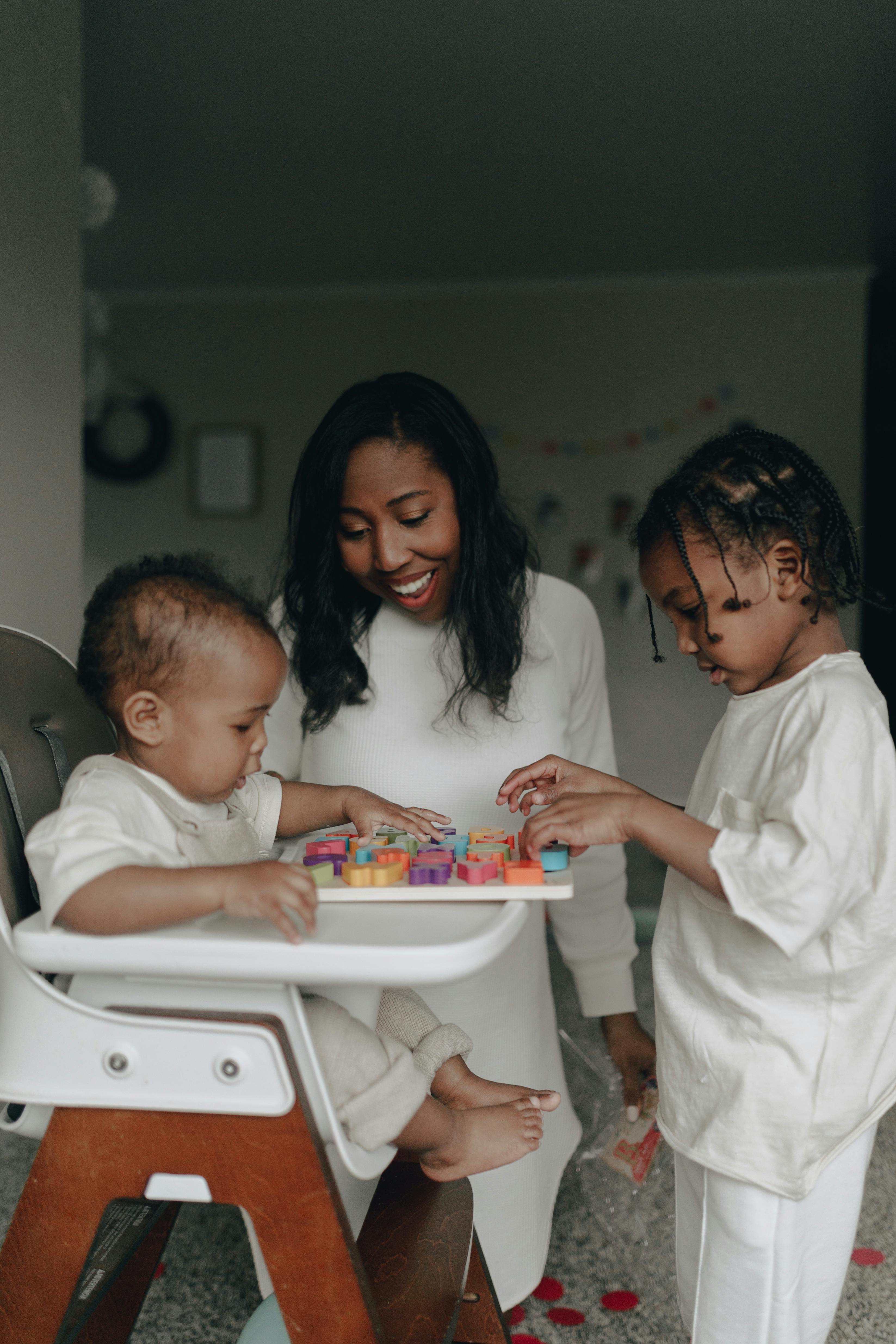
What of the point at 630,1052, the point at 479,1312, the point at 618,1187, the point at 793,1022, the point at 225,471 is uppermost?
the point at 225,471

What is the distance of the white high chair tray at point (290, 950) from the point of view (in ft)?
2.28

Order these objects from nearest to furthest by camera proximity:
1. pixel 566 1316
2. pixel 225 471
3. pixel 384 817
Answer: pixel 384 817
pixel 566 1316
pixel 225 471

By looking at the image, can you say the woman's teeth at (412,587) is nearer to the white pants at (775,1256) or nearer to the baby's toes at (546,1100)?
the baby's toes at (546,1100)

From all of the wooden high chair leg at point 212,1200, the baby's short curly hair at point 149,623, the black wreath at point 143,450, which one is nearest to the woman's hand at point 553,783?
the baby's short curly hair at point 149,623

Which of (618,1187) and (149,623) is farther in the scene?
(618,1187)

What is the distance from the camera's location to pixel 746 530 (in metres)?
1.02

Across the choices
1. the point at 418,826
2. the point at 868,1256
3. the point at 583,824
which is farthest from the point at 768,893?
the point at 868,1256

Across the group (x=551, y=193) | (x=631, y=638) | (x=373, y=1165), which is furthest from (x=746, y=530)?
(x=631, y=638)

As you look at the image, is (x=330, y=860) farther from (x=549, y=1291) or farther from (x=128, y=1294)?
(x=549, y=1291)

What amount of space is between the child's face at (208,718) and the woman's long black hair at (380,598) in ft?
1.22

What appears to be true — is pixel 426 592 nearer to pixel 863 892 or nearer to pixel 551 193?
pixel 863 892

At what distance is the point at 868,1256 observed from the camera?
1562 mm

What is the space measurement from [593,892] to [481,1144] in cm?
51

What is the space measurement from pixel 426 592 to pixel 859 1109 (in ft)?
2.47
